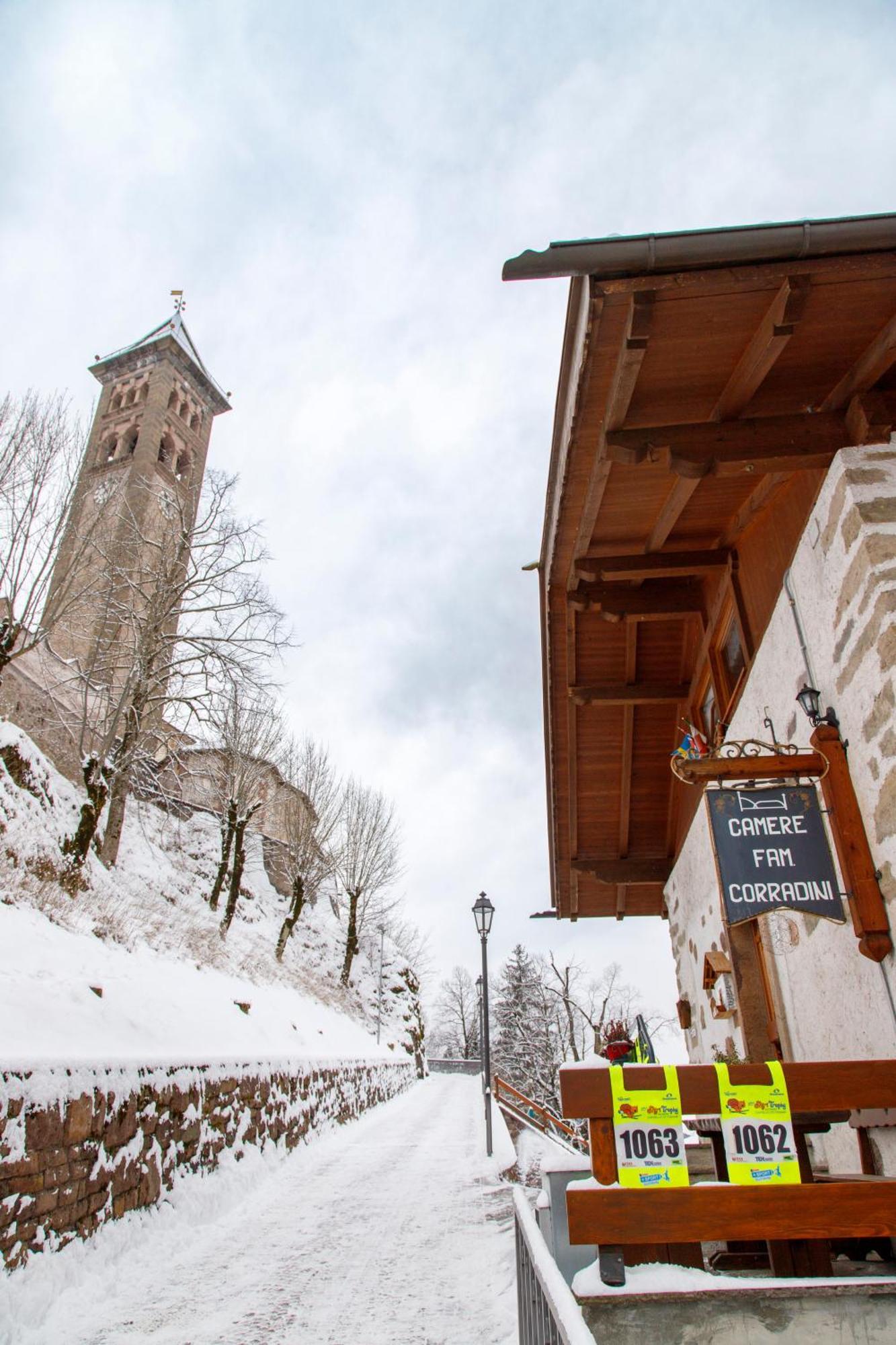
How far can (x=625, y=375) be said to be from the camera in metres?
4.33

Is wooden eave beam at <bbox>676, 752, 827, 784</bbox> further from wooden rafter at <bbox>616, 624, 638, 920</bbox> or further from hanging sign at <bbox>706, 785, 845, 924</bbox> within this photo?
wooden rafter at <bbox>616, 624, 638, 920</bbox>

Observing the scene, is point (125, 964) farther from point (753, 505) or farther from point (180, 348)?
point (180, 348)

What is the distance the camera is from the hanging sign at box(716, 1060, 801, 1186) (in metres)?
2.80

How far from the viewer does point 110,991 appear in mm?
7008

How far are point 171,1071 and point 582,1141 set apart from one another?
26.9ft

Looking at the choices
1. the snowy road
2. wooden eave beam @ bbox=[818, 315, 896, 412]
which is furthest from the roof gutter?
the snowy road

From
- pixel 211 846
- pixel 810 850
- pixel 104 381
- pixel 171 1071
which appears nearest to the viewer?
pixel 810 850

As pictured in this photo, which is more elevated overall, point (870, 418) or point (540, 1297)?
point (870, 418)

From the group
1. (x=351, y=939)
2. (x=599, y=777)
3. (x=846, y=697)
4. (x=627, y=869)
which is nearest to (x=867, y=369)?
(x=846, y=697)

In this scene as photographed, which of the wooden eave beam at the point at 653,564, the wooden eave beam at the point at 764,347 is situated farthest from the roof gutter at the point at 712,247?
the wooden eave beam at the point at 653,564

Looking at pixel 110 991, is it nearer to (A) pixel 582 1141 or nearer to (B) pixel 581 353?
(B) pixel 581 353

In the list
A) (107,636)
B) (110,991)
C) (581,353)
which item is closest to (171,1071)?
(110,991)

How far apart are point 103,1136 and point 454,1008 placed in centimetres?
6776

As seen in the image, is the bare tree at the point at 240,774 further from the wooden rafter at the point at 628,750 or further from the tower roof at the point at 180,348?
the tower roof at the point at 180,348
